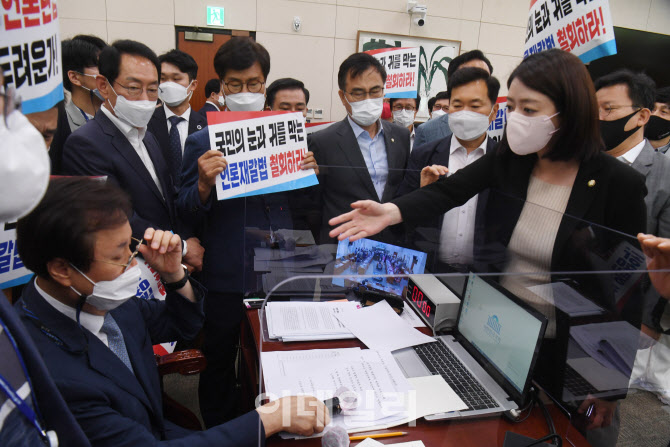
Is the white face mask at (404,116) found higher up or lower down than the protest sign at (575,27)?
lower down

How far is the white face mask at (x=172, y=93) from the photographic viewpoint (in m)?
3.21

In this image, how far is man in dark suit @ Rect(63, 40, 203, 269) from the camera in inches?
69.5

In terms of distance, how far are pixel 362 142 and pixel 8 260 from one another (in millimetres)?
1502

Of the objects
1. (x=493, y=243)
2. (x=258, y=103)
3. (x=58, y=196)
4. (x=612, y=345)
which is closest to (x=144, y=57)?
(x=258, y=103)

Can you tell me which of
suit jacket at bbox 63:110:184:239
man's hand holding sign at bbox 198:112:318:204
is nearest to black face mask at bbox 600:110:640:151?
man's hand holding sign at bbox 198:112:318:204

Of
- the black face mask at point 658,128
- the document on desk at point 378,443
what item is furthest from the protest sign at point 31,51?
the black face mask at point 658,128

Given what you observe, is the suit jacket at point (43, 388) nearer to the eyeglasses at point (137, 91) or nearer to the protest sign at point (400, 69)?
the eyeglasses at point (137, 91)

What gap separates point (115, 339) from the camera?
122cm

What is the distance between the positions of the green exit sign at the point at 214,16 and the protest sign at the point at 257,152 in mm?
4418

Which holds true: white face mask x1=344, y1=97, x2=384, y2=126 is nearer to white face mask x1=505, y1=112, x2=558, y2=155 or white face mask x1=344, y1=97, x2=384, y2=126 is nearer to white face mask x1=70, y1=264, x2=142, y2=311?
white face mask x1=505, y1=112, x2=558, y2=155

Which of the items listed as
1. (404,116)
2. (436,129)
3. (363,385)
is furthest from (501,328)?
(404,116)

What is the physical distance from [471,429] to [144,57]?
6.33 feet

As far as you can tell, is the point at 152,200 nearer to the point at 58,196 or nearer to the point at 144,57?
the point at 144,57

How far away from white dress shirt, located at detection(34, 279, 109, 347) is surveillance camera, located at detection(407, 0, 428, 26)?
19.3ft
